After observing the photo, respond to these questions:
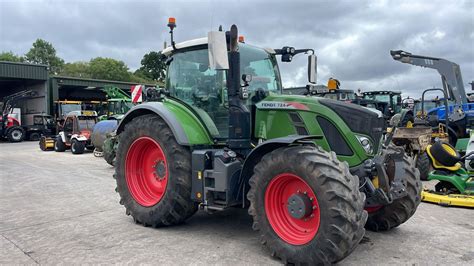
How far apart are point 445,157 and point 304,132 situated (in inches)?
154

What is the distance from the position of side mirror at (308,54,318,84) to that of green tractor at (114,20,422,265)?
1 cm

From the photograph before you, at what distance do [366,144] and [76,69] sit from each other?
76.2 meters

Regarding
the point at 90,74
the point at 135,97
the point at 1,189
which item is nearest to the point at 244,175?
the point at 1,189

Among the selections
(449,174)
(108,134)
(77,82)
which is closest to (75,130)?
(108,134)

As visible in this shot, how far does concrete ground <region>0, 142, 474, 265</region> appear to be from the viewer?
4090 millimetres

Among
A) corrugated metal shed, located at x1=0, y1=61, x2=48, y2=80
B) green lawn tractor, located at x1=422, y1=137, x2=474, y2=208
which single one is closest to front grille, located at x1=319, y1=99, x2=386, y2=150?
green lawn tractor, located at x1=422, y1=137, x2=474, y2=208

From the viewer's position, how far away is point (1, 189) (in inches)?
321

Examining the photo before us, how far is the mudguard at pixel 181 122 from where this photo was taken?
4879mm

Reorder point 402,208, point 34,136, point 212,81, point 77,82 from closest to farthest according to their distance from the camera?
point 402,208
point 212,81
point 34,136
point 77,82

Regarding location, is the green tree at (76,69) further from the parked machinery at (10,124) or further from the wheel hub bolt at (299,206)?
the wheel hub bolt at (299,206)

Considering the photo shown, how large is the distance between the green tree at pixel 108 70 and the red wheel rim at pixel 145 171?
65570 mm

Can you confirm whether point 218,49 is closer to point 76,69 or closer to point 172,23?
point 172,23

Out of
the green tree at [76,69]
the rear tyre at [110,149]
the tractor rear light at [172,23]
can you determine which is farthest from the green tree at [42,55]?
the tractor rear light at [172,23]

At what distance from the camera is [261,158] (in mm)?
4234
